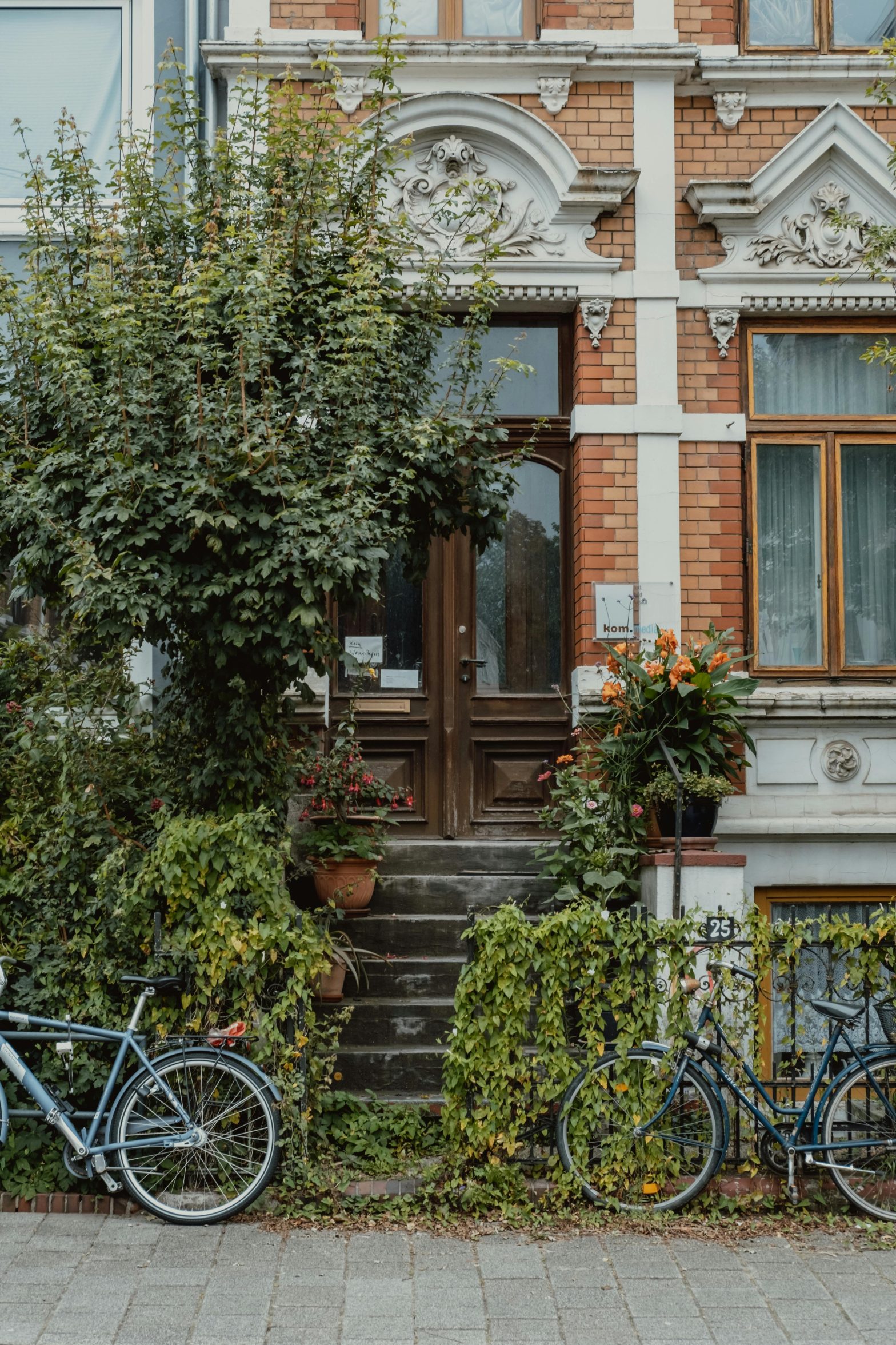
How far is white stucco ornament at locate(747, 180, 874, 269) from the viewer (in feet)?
27.9

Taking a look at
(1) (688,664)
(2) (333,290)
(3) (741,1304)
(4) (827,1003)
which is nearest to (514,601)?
(1) (688,664)

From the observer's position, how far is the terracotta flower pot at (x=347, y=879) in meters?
7.31

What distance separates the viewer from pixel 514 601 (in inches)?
346

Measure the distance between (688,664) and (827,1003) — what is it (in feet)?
7.00

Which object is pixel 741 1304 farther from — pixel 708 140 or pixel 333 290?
pixel 708 140

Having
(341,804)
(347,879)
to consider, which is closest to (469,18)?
(341,804)

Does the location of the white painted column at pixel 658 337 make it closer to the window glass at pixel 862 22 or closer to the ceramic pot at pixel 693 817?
→ the window glass at pixel 862 22

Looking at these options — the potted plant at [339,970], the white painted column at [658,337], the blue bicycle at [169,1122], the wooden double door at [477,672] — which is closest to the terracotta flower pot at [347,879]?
the potted plant at [339,970]

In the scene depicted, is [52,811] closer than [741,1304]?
No

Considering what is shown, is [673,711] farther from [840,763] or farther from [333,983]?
[333,983]

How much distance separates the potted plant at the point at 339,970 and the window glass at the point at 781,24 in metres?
6.46

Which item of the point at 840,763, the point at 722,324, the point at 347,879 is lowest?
the point at 347,879

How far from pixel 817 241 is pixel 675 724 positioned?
3.53 meters

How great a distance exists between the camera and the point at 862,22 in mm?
8859
